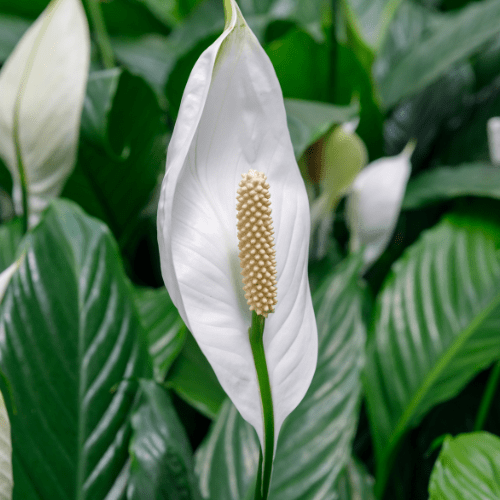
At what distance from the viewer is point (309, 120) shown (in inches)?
16.5

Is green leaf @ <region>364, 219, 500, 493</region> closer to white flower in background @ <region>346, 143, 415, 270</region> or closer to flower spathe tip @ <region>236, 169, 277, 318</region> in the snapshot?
white flower in background @ <region>346, 143, 415, 270</region>

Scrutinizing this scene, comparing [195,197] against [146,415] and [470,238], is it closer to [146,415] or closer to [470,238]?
[146,415]

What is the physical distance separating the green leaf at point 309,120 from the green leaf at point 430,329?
0.18 m

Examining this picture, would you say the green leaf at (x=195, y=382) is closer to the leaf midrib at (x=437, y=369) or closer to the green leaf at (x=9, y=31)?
the leaf midrib at (x=437, y=369)

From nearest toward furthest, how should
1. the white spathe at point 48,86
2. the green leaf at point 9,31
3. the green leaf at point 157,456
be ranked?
1. the green leaf at point 157,456
2. the white spathe at point 48,86
3. the green leaf at point 9,31

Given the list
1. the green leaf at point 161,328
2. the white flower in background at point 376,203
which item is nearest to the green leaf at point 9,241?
the green leaf at point 161,328

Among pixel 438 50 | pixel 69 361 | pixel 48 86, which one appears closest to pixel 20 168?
pixel 48 86

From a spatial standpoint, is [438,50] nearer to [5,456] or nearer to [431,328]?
[431,328]

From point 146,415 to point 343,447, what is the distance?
141 mm

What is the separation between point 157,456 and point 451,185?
0.43m

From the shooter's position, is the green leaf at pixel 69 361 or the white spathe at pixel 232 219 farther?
the green leaf at pixel 69 361

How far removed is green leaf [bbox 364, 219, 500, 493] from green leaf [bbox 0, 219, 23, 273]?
0.34 meters

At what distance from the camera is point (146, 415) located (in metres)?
0.31

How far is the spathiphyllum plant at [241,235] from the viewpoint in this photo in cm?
19
